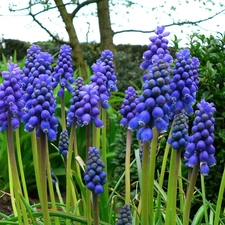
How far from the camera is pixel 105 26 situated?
10992 millimetres

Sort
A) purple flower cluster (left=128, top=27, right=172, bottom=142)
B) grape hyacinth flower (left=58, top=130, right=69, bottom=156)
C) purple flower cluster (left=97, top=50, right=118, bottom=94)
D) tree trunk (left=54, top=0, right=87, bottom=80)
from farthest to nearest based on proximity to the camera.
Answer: tree trunk (left=54, top=0, right=87, bottom=80)
grape hyacinth flower (left=58, top=130, right=69, bottom=156)
purple flower cluster (left=97, top=50, right=118, bottom=94)
purple flower cluster (left=128, top=27, right=172, bottom=142)

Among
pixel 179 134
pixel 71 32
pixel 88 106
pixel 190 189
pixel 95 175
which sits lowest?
pixel 190 189

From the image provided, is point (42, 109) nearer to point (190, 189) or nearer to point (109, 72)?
point (190, 189)

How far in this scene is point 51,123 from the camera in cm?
222

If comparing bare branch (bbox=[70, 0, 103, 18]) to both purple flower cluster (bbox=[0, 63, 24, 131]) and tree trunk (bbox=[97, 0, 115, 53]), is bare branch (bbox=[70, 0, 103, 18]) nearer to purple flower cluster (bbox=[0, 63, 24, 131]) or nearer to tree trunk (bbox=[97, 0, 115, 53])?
tree trunk (bbox=[97, 0, 115, 53])

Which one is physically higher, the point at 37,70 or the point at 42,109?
the point at 37,70

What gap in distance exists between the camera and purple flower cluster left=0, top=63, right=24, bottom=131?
7.59 feet

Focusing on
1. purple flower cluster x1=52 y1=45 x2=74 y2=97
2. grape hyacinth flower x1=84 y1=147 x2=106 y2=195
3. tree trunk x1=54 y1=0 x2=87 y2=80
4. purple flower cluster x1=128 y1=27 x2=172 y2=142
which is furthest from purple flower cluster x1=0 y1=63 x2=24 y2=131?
tree trunk x1=54 y1=0 x2=87 y2=80

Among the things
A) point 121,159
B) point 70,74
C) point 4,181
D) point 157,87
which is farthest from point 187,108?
point 4,181

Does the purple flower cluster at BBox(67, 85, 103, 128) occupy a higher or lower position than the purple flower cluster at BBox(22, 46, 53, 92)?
lower

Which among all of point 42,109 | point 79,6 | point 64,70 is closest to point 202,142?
point 42,109

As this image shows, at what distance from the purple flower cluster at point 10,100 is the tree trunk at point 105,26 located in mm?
8678

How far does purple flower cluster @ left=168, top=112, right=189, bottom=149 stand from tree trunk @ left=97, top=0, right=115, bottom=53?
8.75 metres

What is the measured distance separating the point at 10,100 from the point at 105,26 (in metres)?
8.97
